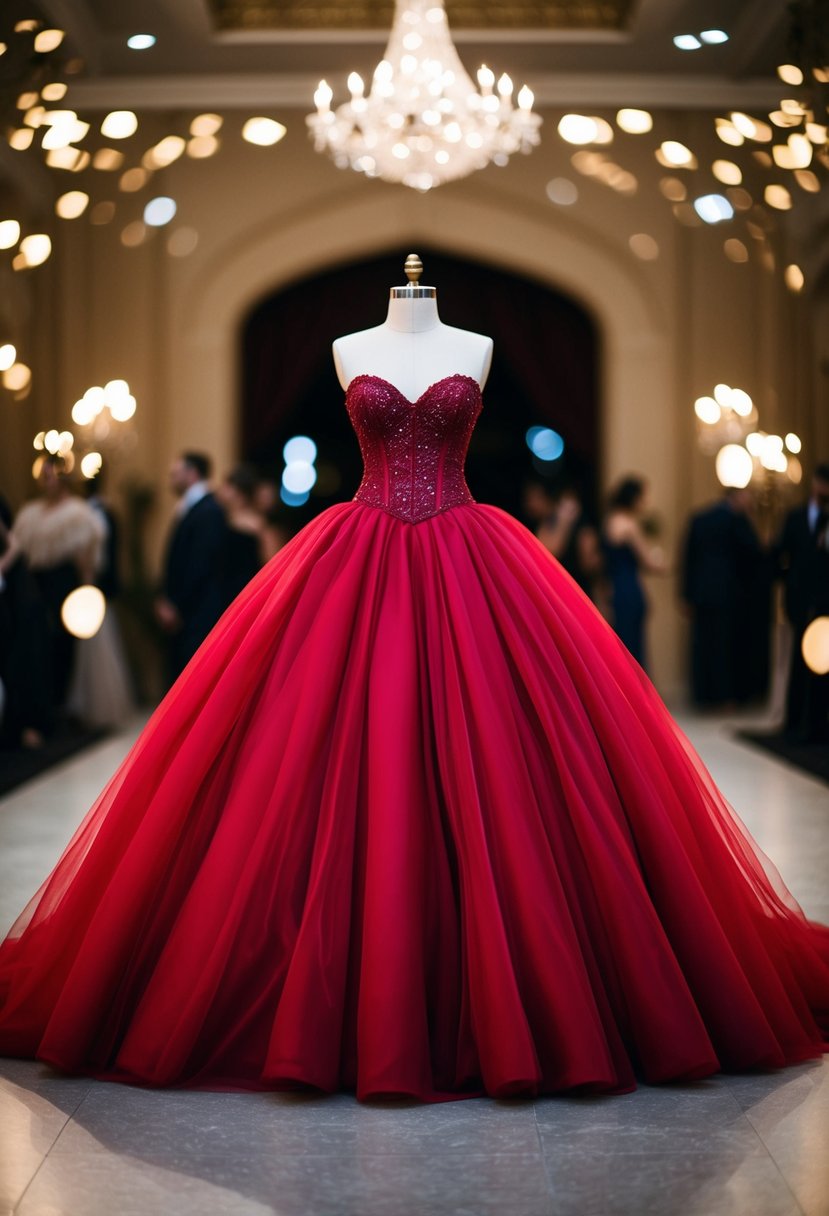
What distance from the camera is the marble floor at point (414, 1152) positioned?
6.73 ft

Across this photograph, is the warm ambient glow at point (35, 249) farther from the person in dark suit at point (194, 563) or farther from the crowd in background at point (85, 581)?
the person in dark suit at point (194, 563)

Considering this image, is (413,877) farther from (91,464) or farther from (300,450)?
(300,450)

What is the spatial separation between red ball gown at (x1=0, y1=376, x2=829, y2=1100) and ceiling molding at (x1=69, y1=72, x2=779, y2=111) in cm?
726

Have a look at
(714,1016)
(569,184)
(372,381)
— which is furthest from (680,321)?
(714,1016)

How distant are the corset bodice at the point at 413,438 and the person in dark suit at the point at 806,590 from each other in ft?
15.6

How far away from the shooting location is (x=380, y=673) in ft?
8.72

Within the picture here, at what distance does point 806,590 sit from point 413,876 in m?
5.54

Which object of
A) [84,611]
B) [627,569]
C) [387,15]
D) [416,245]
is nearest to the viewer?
[84,611]

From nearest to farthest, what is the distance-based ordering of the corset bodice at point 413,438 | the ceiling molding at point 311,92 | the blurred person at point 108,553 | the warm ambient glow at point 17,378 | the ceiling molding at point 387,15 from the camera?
the corset bodice at point 413,438 → the warm ambient glow at point 17,378 → the blurred person at point 108,553 → the ceiling molding at point 387,15 → the ceiling molding at point 311,92

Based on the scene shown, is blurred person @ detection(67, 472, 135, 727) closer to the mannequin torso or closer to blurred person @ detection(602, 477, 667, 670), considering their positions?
blurred person @ detection(602, 477, 667, 670)

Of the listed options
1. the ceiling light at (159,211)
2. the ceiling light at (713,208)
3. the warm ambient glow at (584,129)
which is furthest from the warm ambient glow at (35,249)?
the ceiling light at (713,208)

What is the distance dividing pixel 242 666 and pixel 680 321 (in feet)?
25.4

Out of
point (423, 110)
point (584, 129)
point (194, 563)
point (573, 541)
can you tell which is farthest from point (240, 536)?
point (584, 129)

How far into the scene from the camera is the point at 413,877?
247 centimetres
